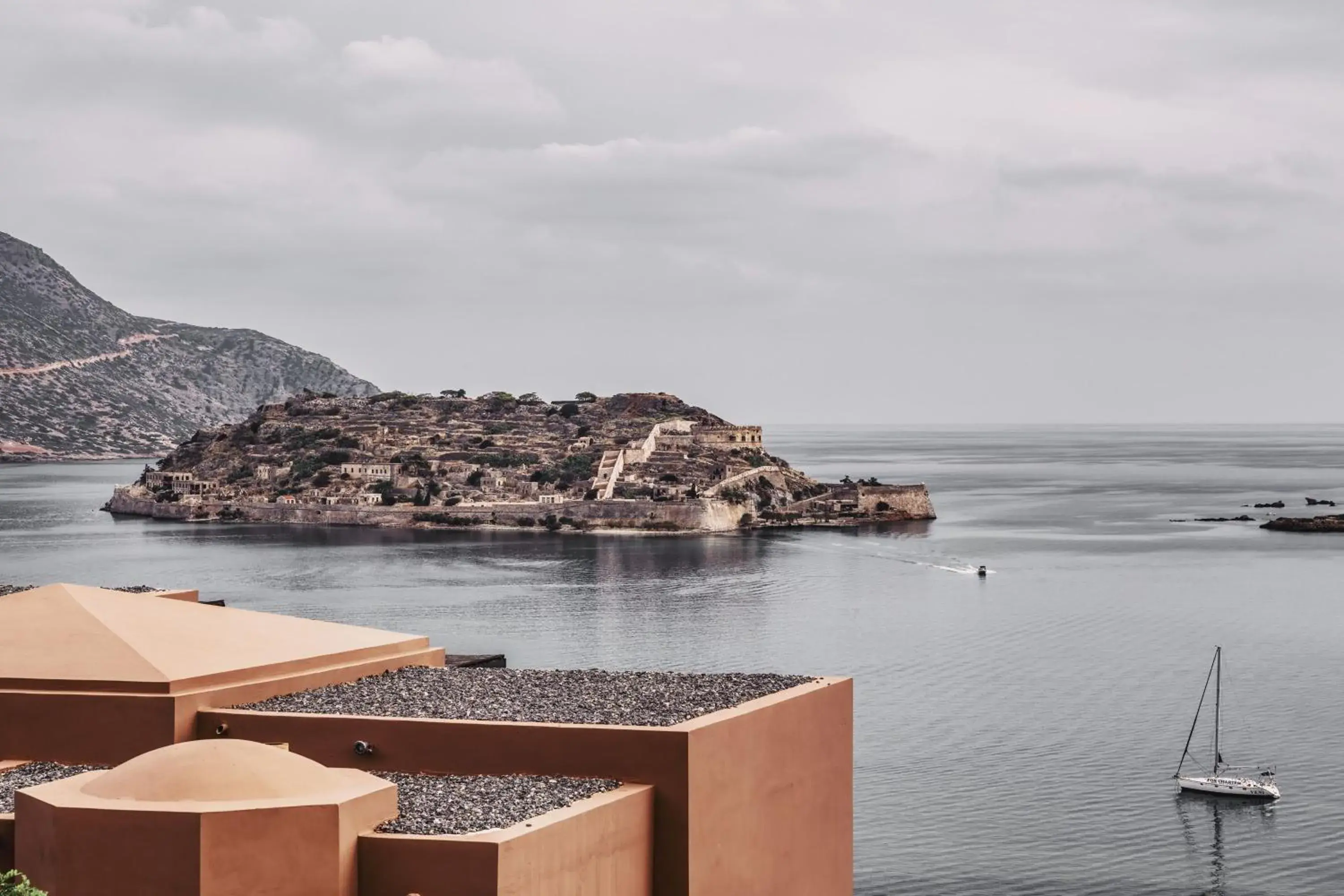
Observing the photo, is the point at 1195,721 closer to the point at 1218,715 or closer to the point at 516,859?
the point at 1218,715

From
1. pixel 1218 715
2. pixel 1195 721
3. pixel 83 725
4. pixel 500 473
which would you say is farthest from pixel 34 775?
pixel 500 473

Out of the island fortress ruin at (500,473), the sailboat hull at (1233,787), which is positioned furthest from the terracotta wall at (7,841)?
the island fortress ruin at (500,473)

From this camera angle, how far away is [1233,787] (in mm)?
26906

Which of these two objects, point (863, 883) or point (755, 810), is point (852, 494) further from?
point (755, 810)

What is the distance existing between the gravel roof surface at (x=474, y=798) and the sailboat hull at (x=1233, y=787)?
1743 cm

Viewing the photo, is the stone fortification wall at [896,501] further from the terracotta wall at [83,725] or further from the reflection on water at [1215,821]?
the terracotta wall at [83,725]

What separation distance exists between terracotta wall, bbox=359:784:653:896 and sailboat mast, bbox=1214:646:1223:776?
60.9 feet

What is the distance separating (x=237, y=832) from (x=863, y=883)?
41.5 ft

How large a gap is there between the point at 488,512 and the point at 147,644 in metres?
84.4

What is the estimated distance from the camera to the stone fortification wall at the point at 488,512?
9275 cm

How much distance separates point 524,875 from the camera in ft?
35.2

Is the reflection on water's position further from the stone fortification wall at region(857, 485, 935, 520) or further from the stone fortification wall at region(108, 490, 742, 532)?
the stone fortification wall at region(857, 485, 935, 520)

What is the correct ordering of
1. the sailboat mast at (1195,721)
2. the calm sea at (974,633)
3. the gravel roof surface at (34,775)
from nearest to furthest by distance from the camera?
the gravel roof surface at (34,775) → the calm sea at (974,633) → the sailboat mast at (1195,721)

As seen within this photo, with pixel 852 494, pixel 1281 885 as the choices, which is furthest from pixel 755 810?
pixel 852 494
